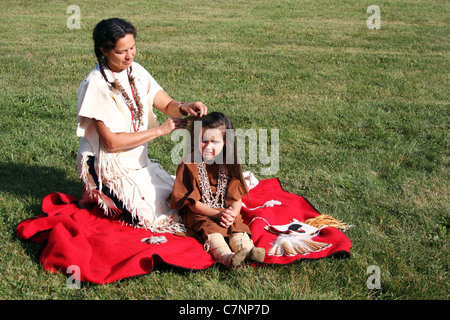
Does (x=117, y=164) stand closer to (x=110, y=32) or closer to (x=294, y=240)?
(x=110, y=32)

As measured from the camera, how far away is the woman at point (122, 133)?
3881 millimetres

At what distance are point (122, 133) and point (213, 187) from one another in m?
0.91

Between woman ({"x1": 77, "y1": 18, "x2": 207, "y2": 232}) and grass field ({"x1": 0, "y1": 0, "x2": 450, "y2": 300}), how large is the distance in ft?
2.37

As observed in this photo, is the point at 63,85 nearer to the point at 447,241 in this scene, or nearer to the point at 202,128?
the point at 202,128

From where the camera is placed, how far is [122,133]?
397 cm

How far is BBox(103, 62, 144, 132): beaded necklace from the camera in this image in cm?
397

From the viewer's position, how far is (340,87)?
8.48 metres

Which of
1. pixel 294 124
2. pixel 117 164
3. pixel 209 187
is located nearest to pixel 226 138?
pixel 209 187
